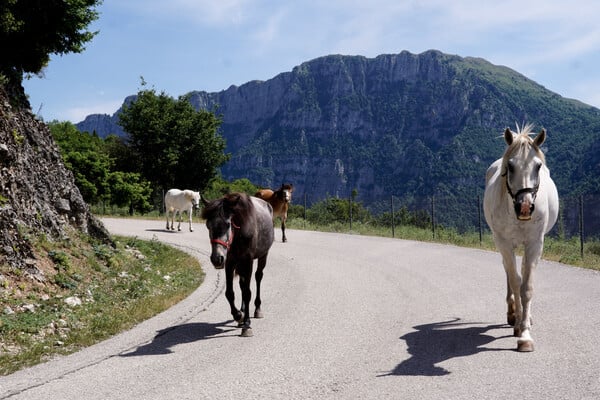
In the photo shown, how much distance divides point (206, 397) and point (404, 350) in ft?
8.38

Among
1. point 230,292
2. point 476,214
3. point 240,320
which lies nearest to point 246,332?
point 240,320

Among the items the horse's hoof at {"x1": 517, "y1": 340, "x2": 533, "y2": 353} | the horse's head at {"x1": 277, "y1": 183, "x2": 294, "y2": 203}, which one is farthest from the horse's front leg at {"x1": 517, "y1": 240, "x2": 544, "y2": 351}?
the horse's head at {"x1": 277, "y1": 183, "x2": 294, "y2": 203}

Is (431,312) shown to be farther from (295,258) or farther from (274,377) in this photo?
(295,258)

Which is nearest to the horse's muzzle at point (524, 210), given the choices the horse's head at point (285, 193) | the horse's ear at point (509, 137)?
the horse's ear at point (509, 137)

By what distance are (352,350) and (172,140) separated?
4580cm

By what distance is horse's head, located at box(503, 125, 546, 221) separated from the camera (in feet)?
18.4

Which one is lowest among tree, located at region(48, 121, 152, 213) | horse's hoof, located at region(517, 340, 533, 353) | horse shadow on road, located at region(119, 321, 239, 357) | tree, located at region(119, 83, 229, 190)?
horse shadow on road, located at region(119, 321, 239, 357)

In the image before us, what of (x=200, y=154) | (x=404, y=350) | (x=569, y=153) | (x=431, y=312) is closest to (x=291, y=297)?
(x=431, y=312)

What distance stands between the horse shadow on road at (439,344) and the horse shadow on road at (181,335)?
103 inches

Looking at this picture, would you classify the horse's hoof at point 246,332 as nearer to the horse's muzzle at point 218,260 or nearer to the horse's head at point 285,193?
the horse's muzzle at point 218,260

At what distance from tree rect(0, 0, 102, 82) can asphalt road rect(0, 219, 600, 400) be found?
8.16 metres

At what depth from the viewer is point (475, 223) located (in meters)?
24.4

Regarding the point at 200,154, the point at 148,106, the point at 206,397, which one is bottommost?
the point at 206,397

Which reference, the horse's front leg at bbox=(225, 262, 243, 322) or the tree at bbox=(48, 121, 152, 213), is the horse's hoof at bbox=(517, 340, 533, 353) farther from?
the tree at bbox=(48, 121, 152, 213)
